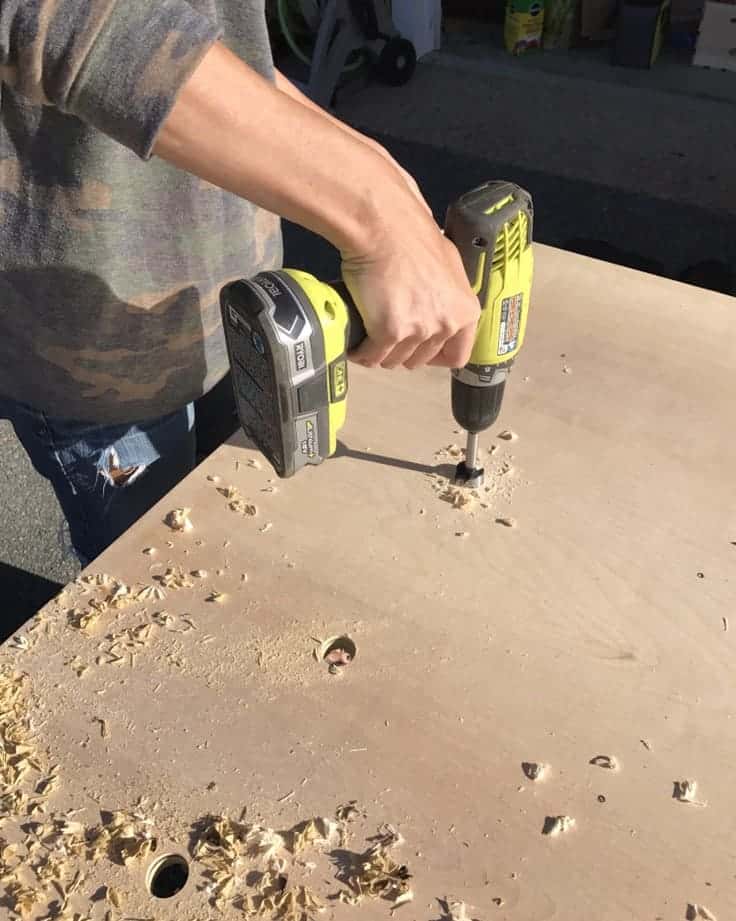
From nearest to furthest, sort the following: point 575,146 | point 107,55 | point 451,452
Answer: point 107,55, point 451,452, point 575,146

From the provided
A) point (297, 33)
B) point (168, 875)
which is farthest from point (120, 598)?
point (297, 33)

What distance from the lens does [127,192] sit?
3.05ft

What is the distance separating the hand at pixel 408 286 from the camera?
0.81 metres

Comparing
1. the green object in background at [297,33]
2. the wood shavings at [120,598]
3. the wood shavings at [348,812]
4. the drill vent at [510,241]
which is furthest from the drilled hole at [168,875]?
the green object in background at [297,33]

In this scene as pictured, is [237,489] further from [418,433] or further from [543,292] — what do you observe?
[543,292]

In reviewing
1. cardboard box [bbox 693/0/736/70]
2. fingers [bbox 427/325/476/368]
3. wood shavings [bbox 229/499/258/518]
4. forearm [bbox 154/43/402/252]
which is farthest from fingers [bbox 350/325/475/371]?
cardboard box [bbox 693/0/736/70]

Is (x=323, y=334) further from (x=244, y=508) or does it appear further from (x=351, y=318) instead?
(x=244, y=508)

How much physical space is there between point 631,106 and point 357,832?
3.48 m

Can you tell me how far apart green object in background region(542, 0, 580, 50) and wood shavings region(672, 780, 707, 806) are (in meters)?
3.80

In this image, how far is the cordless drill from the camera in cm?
81

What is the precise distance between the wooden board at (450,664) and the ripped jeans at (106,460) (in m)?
0.15

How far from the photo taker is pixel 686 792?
0.74 metres

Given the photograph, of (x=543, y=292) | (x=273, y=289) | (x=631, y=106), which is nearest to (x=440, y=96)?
(x=631, y=106)

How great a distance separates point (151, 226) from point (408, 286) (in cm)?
32
